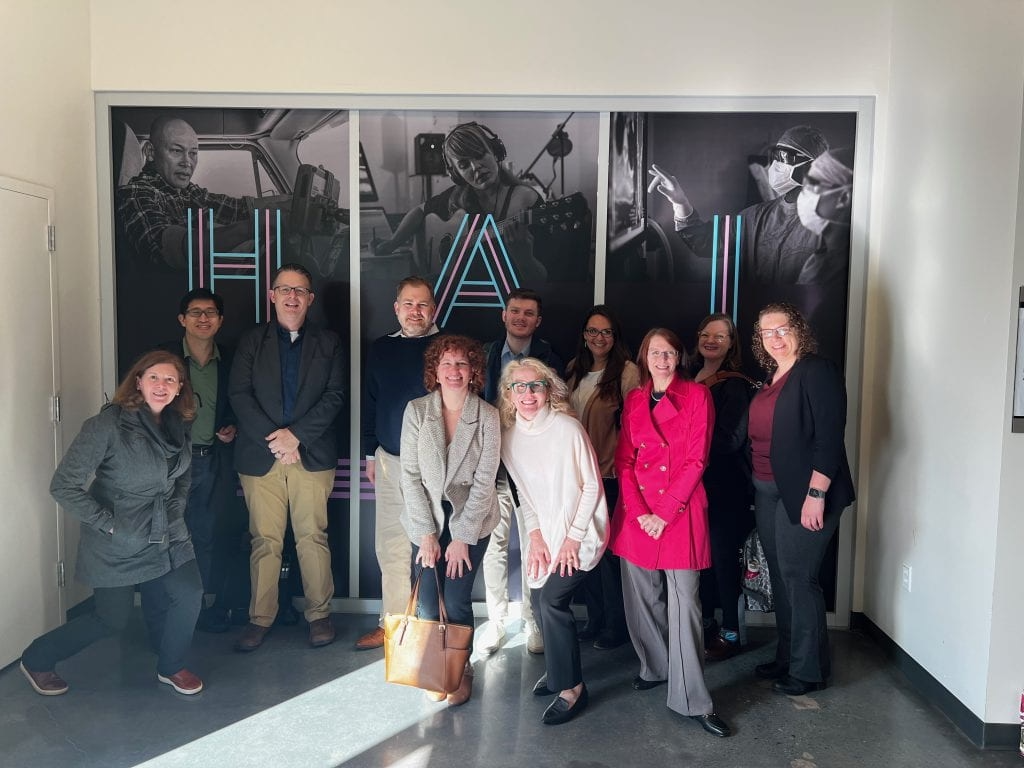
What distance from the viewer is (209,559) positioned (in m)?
4.04

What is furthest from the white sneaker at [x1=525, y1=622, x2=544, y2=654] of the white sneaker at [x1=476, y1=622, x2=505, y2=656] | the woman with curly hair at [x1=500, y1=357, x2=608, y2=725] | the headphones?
the headphones

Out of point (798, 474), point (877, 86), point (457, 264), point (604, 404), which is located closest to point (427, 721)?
point (604, 404)

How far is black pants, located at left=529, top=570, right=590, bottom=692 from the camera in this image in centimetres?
311

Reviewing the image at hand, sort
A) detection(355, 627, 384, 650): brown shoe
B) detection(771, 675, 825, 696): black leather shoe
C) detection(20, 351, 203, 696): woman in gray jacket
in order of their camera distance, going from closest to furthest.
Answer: detection(20, 351, 203, 696): woman in gray jacket, detection(771, 675, 825, 696): black leather shoe, detection(355, 627, 384, 650): brown shoe

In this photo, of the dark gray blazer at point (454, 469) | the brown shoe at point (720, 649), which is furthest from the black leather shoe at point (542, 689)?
the brown shoe at point (720, 649)

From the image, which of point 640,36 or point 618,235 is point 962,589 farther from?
point 640,36

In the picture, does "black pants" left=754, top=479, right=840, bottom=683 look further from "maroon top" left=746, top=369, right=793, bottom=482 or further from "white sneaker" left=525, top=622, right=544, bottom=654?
"white sneaker" left=525, top=622, right=544, bottom=654

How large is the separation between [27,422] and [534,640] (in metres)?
2.62

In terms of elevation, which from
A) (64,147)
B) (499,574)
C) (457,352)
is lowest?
(499,574)

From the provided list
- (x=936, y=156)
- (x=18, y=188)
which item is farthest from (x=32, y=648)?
(x=936, y=156)

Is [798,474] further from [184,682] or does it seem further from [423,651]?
[184,682]

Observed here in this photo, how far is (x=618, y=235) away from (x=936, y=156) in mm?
1529

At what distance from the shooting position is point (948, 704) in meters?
3.26

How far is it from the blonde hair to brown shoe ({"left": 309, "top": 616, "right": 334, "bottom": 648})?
1585 millimetres
